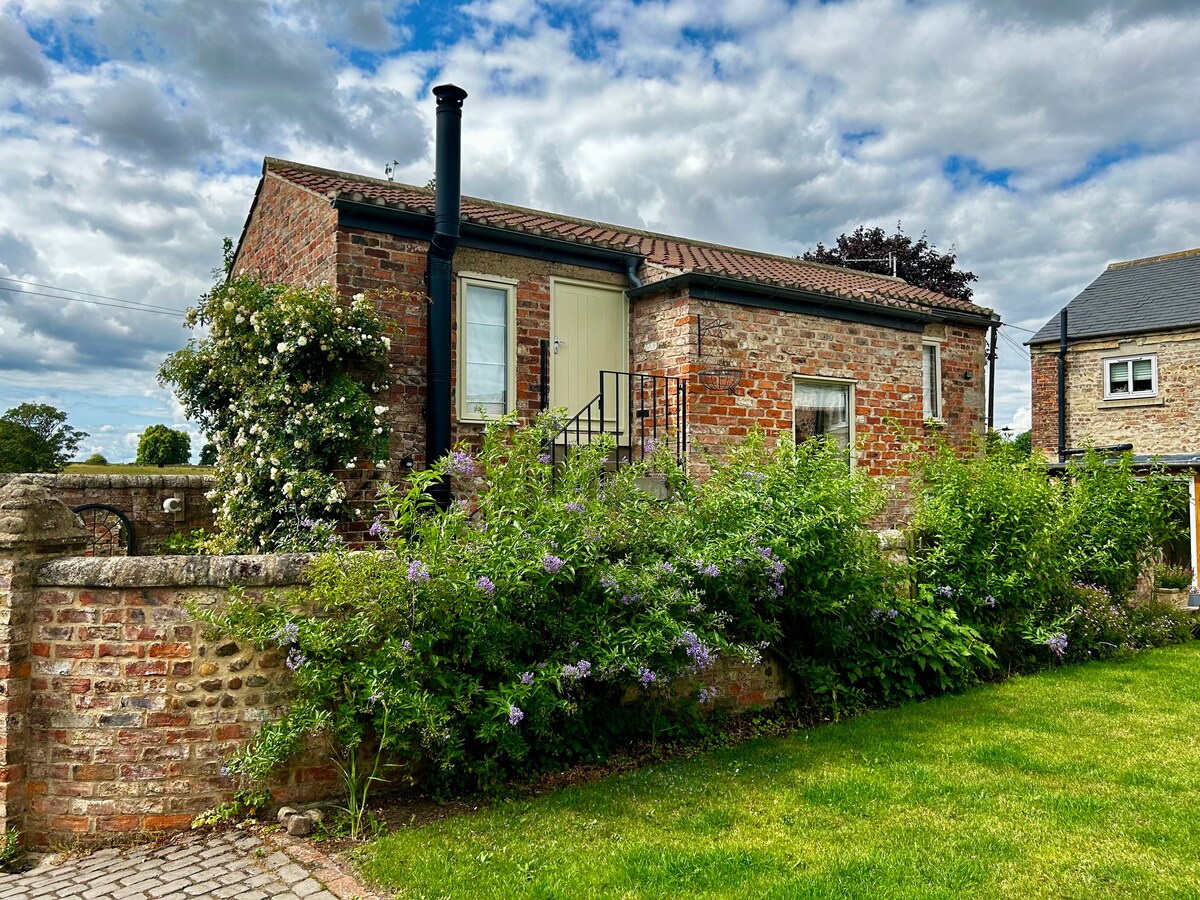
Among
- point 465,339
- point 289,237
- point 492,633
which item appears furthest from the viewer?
point 289,237

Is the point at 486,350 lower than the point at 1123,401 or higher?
lower

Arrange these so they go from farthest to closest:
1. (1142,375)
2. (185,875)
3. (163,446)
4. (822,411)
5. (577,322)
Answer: (163,446)
(1142,375)
(822,411)
(577,322)
(185,875)

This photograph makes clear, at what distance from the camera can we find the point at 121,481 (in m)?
9.26

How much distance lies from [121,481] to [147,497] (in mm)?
334

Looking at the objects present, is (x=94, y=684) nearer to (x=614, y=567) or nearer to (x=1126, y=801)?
(x=614, y=567)

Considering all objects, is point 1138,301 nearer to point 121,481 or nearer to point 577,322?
point 577,322

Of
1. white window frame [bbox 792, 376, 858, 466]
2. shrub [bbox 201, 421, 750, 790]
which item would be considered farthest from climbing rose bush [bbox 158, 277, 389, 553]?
white window frame [bbox 792, 376, 858, 466]

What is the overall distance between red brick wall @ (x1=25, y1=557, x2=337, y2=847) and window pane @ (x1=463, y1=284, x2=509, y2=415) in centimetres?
494

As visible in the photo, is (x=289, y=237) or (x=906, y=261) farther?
(x=906, y=261)

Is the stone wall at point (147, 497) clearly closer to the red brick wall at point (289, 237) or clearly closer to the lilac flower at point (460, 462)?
the red brick wall at point (289, 237)

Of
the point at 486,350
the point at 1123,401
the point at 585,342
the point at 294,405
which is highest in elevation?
the point at 1123,401

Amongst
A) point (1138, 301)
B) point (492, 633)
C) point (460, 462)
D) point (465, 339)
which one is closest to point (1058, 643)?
point (492, 633)

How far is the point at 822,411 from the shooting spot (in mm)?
10992

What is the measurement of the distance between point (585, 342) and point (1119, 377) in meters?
18.6
